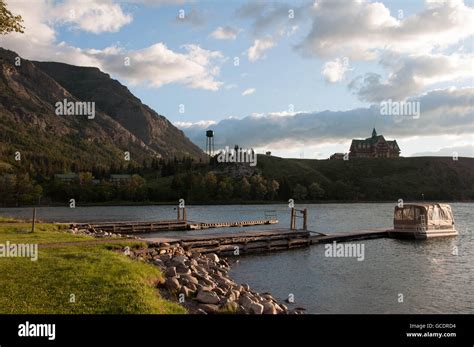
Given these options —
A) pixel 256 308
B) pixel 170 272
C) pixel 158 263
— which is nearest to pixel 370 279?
pixel 158 263

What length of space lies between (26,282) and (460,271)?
3722 cm

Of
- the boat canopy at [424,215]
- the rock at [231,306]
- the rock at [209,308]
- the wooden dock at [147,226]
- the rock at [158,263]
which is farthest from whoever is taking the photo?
the wooden dock at [147,226]

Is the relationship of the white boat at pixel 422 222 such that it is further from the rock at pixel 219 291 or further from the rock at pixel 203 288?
the rock at pixel 203 288

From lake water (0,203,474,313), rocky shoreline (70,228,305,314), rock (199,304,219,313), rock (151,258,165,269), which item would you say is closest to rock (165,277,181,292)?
rocky shoreline (70,228,305,314)

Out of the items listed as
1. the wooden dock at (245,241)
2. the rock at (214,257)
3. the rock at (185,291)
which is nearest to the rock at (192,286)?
the rock at (185,291)

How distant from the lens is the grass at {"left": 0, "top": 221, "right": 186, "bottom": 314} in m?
16.2

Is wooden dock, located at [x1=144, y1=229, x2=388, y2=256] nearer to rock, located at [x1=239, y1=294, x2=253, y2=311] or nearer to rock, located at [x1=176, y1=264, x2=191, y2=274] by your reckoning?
rock, located at [x1=176, y1=264, x2=191, y2=274]

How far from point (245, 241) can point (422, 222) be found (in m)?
31.3

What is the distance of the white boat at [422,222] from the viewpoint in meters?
67.1

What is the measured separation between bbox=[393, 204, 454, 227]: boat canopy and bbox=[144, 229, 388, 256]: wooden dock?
469 inches

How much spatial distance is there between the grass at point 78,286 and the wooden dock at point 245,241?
16236 mm

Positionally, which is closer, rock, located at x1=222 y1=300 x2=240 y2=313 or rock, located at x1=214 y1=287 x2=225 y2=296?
rock, located at x1=222 y1=300 x2=240 y2=313
